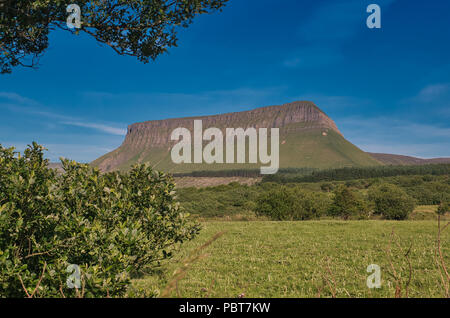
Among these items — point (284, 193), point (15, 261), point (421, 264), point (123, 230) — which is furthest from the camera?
point (284, 193)

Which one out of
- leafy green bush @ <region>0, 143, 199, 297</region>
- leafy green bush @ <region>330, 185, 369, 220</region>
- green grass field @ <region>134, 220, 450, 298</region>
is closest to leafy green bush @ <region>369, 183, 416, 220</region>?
leafy green bush @ <region>330, 185, 369, 220</region>

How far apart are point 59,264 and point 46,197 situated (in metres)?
1.03

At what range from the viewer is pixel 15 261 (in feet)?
11.1

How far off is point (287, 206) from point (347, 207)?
32.3 feet

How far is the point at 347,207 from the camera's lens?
37.3 m

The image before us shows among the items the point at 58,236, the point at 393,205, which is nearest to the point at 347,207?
the point at 393,205

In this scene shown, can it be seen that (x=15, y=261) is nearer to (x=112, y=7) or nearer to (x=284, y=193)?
(x=112, y=7)

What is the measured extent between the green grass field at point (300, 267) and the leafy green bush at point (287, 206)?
1579 cm

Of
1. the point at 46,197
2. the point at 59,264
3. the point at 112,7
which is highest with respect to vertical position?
the point at 112,7

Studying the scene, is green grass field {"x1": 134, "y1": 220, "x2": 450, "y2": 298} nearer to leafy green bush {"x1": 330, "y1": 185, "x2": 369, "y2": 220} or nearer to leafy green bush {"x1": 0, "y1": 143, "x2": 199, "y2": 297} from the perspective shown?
leafy green bush {"x1": 0, "y1": 143, "x2": 199, "y2": 297}

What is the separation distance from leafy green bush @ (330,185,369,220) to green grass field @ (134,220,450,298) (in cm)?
1992

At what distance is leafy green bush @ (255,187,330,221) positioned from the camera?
33.2 metres

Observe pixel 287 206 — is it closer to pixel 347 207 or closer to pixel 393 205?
pixel 347 207
